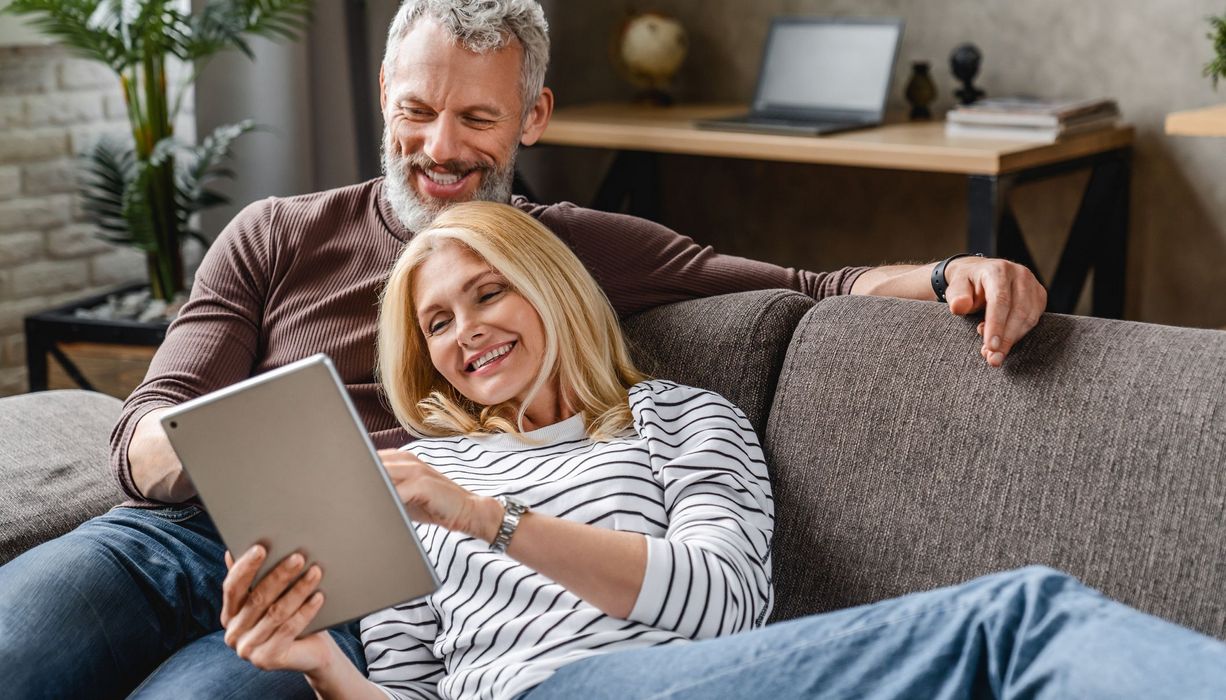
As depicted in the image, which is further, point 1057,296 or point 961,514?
point 1057,296

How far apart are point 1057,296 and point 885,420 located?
1.61 meters

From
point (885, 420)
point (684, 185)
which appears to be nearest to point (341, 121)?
point (684, 185)

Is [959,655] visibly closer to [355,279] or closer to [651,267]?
[651,267]

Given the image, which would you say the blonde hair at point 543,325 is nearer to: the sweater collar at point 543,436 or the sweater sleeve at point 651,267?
the sweater collar at point 543,436

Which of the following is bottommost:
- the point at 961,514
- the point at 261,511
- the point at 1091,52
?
the point at 961,514

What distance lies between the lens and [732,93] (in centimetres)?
357

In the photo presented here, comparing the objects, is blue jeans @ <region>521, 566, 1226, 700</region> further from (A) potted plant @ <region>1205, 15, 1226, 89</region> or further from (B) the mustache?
(A) potted plant @ <region>1205, 15, 1226, 89</region>

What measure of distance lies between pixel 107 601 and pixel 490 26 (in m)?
0.83

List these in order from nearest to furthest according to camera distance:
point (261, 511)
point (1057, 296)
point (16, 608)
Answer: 1. point (261, 511)
2. point (16, 608)
3. point (1057, 296)

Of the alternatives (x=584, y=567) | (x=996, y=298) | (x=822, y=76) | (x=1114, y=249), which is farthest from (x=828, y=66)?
(x=584, y=567)

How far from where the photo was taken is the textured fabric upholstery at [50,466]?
63.1 inches

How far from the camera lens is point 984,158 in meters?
2.56

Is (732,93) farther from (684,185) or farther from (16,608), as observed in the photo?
(16,608)

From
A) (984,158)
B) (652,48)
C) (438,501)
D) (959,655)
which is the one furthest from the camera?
(652,48)
